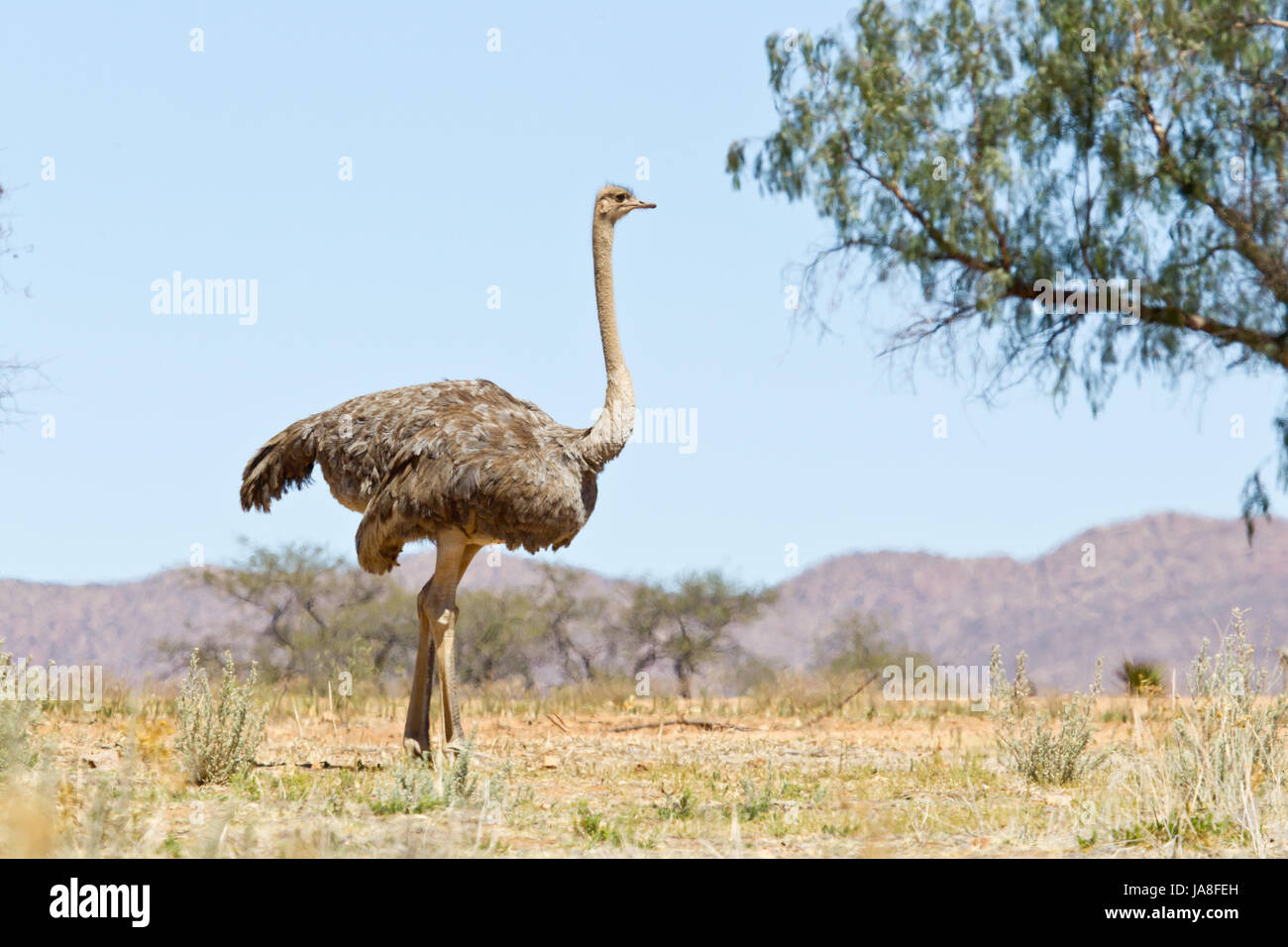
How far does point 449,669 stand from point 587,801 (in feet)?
4.49

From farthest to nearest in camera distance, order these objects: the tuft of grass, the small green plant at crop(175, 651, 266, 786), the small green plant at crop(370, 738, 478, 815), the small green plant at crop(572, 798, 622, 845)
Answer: the small green plant at crop(175, 651, 266, 786), the small green plant at crop(370, 738, 478, 815), the tuft of grass, the small green plant at crop(572, 798, 622, 845)

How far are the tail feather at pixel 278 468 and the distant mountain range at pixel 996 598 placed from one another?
38.9 meters

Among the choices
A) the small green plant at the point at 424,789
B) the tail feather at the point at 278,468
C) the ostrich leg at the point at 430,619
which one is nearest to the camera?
the small green plant at the point at 424,789

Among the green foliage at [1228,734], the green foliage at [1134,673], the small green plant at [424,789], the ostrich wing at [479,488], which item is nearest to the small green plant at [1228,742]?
the green foliage at [1228,734]

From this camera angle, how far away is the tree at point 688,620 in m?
26.3

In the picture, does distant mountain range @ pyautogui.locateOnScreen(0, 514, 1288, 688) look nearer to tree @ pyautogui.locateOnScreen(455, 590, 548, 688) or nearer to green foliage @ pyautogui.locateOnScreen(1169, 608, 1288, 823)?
tree @ pyautogui.locateOnScreen(455, 590, 548, 688)

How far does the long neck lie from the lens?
9000 millimetres

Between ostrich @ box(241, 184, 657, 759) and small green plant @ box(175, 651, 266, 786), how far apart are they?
0.94m

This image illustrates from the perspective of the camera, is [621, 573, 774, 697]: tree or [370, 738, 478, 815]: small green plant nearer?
[370, 738, 478, 815]: small green plant

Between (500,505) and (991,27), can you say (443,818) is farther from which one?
(991,27)

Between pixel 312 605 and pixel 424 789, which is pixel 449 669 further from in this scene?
pixel 312 605

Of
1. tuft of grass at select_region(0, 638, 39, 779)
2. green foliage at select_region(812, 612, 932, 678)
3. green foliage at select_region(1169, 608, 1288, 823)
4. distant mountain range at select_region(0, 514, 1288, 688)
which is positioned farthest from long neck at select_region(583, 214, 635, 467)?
distant mountain range at select_region(0, 514, 1288, 688)

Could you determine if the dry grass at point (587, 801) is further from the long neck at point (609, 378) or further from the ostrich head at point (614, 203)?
the ostrich head at point (614, 203)

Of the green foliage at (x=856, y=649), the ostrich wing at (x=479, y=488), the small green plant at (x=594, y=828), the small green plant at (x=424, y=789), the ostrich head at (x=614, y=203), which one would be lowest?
the small green plant at (x=594, y=828)
